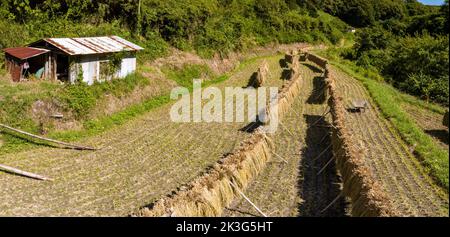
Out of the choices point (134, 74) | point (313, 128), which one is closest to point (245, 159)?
point (313, 128)

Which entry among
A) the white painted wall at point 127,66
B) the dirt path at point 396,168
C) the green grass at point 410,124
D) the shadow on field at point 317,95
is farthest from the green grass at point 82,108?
the green grass at point 410,124

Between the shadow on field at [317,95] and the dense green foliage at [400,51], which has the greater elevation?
the dense green foliage at [400,51]

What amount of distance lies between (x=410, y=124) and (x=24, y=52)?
18863 mm

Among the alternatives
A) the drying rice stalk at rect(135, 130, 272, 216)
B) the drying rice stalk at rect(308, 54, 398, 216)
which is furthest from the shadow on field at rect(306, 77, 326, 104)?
the drying rice stalk at rect(135, 130, 272, 216)

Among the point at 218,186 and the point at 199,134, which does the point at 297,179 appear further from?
the point at 199,134

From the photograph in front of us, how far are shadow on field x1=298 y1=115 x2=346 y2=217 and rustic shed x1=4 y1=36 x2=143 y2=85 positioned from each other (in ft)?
35.8

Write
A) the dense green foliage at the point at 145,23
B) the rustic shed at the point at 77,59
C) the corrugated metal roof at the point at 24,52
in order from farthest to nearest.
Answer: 1. the dense green foliage at the point at 145,23
2. the rustic shed at the point at 77,59
3. the corrugated metal roof at the point at 24,52

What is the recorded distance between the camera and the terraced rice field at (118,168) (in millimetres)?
12312

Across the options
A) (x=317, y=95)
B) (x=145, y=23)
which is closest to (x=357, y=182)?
(x=317, y=95)

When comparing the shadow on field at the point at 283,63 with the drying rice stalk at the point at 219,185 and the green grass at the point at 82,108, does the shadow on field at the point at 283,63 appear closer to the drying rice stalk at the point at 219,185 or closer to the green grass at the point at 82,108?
the green grass at the point at 82,108

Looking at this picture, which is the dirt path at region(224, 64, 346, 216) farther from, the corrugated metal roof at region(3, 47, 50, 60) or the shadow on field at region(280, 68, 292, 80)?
the shadow on field at region(280, 68, 292, 80)

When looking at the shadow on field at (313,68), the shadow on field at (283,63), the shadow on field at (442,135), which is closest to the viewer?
the shadow on field at (442,135)

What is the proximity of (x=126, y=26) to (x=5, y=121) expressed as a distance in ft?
50.1

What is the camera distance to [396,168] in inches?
618
